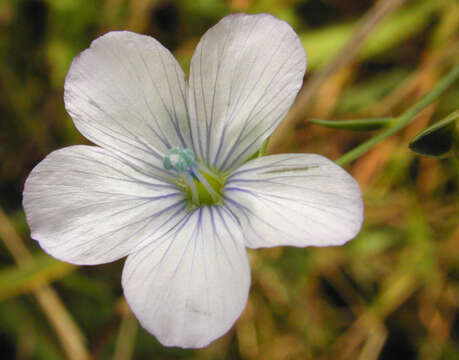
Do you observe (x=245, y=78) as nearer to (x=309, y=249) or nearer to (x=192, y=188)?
(x=192, y=188)

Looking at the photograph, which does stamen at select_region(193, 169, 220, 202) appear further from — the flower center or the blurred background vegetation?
the blurred background vegetation

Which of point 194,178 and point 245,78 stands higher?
point 245,78

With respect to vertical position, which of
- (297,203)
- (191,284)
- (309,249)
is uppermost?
(297,203)

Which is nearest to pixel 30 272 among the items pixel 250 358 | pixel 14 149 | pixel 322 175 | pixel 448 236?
pixel 14 149

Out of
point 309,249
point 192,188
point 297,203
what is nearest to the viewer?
point 297,203

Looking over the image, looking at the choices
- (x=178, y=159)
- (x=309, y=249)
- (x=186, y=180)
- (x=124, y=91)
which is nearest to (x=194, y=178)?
(x=186, y=180)

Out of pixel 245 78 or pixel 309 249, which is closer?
pixel 245 78

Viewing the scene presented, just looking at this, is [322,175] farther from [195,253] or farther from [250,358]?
[250,358]
